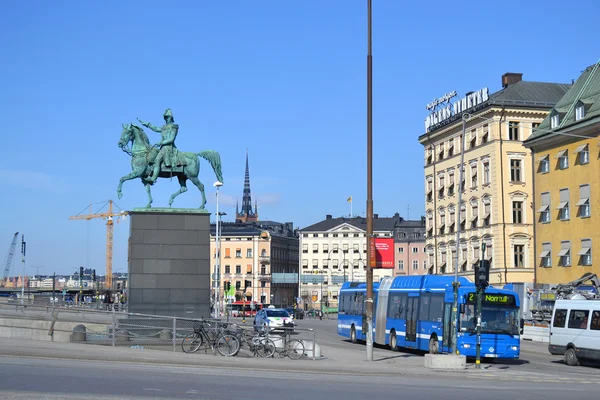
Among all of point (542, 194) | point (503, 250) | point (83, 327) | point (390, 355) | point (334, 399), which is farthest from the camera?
point (503, 250)

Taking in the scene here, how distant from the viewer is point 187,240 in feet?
127

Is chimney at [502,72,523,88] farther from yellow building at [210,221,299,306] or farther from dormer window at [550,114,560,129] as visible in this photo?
yellow building at [210,221,299,306]

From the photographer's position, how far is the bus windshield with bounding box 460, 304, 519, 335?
1351 inches

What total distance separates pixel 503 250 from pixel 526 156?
840cm

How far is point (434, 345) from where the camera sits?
36531mm

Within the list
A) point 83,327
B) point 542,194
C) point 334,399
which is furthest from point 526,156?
point 334,399

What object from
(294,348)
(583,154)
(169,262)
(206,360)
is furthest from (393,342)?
(583,154)

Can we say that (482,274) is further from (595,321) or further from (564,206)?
(564,206)

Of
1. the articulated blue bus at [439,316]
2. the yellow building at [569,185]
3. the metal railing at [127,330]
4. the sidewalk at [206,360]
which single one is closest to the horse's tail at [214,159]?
the metal railing at [127,330]

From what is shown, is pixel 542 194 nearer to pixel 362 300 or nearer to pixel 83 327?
pixel 362 300

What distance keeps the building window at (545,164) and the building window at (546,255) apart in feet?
17.8

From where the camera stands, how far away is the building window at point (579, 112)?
2474 inches

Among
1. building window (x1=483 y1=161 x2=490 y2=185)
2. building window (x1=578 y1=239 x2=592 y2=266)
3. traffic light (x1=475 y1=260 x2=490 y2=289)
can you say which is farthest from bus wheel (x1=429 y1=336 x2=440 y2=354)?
building window (x1=483 y1=161 x2=490 y2=185)

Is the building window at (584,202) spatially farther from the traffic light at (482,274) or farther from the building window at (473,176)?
the traffic light at (482,274)
